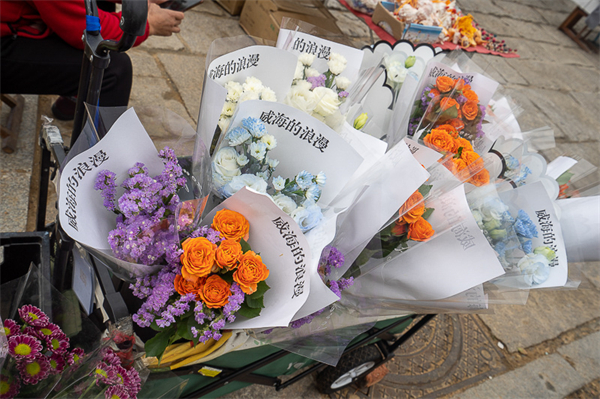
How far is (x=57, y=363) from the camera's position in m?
0.82

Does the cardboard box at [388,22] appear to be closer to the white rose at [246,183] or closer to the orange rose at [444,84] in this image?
the orange rose at [444,84]

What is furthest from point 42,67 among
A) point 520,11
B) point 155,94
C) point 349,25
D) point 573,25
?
point 573,25

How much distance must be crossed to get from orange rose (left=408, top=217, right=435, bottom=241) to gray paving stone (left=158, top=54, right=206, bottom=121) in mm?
2237

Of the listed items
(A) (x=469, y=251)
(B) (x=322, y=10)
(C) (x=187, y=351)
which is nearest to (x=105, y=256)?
(C) (x=187, y=351)

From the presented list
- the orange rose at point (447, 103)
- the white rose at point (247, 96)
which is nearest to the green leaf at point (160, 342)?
the white rose at point (247, 96)

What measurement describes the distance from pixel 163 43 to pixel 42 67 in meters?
1.73

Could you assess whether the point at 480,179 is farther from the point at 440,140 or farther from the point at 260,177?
the point at 260,177

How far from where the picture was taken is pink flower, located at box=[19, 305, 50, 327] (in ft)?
2.62

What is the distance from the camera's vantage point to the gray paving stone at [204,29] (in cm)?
350

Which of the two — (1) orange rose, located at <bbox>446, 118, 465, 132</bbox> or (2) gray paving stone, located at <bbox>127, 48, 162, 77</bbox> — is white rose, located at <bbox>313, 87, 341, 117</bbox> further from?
(2) gray paving stone, located at <bbox>127, 48, 162, 77</bbox>

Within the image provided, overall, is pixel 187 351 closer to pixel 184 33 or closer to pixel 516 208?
pixel 516 208

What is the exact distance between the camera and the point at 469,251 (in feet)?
3.46

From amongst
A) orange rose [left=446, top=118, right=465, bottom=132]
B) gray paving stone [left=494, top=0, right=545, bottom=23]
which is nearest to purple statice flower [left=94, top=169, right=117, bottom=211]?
orange rose [left=446, top=118, right=465, bottom=132]

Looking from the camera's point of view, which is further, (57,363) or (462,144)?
(462,144)
